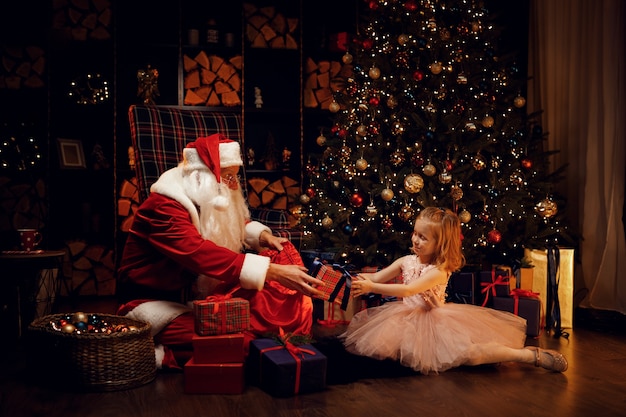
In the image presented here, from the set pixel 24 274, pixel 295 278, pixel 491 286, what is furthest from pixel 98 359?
pixel 491 286

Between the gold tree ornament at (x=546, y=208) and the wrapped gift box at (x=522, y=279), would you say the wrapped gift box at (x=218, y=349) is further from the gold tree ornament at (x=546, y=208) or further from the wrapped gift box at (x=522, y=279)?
the gold tree ornament at (x=546, y=208)

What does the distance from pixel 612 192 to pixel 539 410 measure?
2583mm

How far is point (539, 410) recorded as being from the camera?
2.48 metres

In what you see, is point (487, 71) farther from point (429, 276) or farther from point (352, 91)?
point (429, 276)

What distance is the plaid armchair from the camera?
12.3ft

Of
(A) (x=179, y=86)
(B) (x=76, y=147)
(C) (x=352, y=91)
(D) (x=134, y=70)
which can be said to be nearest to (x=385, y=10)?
(C) (x=352, y=91)

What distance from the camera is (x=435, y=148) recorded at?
4.19 meters

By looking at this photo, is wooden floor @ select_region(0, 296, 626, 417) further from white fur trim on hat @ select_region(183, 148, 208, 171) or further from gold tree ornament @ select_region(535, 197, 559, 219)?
gold tree ornament @ select_region(535, 197, 559, 219)

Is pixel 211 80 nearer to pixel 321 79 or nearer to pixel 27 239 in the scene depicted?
pixel 321 79

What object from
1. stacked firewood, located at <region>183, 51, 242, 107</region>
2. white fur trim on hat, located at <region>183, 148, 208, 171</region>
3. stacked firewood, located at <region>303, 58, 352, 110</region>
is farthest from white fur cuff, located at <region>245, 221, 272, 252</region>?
stacked firewood, located at <region>303, 58, 352, 110</region>

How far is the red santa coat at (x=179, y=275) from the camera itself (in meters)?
2.90

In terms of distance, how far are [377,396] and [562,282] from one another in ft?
6.44

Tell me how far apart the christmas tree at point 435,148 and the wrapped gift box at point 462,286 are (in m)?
0.23

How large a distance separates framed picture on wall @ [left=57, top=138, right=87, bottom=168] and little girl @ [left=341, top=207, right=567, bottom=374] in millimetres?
2962
